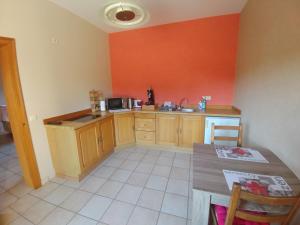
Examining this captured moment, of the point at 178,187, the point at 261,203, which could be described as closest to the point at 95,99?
the point at 178,187

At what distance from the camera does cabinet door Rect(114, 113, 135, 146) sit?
3198 mm

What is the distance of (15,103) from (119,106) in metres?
1.85

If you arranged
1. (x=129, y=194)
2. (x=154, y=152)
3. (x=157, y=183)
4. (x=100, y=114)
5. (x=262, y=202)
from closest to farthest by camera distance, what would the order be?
(x=262, y=202) < (x=129, y=194) < (x=157, y=183) < (x=100, y=114) < (x=154, y=152)

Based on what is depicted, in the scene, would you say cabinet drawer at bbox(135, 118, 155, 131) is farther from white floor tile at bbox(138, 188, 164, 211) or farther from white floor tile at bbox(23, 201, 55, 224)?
white floor tile at bbox(23, 201, 55, 224)

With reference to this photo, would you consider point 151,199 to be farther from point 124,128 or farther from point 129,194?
point 124,128

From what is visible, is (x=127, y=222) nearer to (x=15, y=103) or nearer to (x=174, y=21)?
(x=15, y=103)

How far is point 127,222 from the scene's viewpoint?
162cm

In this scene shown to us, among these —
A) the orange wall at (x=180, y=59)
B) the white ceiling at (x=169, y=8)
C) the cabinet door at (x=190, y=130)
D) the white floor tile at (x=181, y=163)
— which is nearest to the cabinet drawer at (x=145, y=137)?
the cabinet door at (x=190, y=130)

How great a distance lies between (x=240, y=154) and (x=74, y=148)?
83.7 inches

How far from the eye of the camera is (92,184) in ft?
7.33

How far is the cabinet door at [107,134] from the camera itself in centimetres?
280

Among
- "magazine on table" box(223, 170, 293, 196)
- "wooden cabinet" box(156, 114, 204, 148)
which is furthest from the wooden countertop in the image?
"magazine on table" box(223, 170, 293, 196)

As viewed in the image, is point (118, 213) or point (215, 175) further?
point (118, 213)

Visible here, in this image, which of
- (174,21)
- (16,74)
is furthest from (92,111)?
(174,21)
